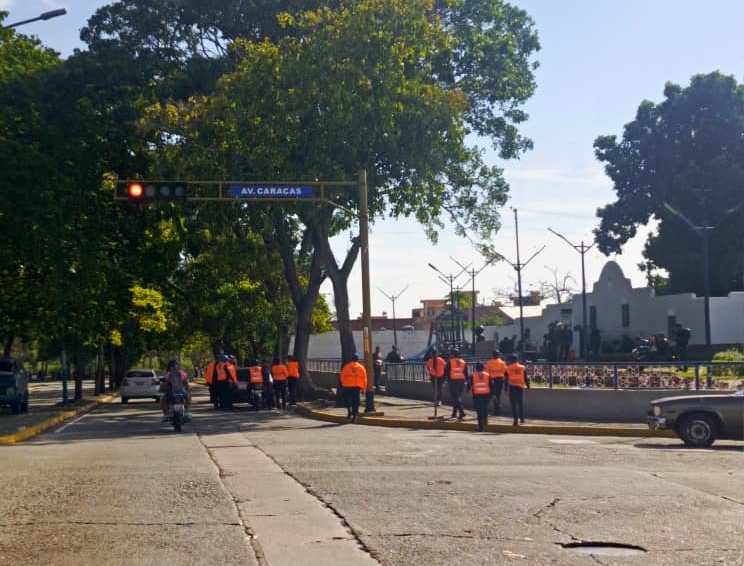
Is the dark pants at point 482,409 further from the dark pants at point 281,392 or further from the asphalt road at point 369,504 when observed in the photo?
the dark pants at point 281,392

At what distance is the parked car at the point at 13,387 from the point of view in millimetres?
34469

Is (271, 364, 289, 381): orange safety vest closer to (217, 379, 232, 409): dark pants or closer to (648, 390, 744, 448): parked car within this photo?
(217, 379, 232, 409): dark pants

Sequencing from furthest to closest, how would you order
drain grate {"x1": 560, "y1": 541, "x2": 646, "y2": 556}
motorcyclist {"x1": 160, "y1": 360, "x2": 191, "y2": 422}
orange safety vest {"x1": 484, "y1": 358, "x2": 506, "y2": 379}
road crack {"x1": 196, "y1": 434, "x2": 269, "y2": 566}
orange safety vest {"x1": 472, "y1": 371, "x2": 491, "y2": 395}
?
1. orange safety vest {"x1": 484, "y1": 358, "x2": 506, "y2": 379}
2. motorcyclist {"x1": 160, "y1": 360, "x2": 191, "y2": 422}
3. orange safety vest {"x1": 472, "y1": 371, "x2": 491, "y2": 395}
4. drain grate {"x1": 560, "y1": 541, "x2": 646, "y2": 556}
5. road crack {"x1": 196, "y1": 434, "x2": 269, "y2": 566}

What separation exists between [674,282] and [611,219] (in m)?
6.86

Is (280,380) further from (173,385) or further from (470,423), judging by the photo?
(470,423)

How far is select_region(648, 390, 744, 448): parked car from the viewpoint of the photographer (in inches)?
789

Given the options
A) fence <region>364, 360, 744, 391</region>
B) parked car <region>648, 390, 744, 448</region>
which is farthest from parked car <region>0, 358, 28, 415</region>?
parked car <region>648, 390, 744, 448</region>

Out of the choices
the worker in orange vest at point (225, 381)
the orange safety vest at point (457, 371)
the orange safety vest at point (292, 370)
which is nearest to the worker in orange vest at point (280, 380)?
the orange safety vest at point (292, 370)

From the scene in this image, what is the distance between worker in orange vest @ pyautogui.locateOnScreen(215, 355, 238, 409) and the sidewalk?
13.9 feet

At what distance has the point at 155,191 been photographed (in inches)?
986

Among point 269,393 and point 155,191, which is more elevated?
point 155,191

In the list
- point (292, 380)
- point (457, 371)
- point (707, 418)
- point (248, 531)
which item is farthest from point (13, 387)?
point (248, 531)

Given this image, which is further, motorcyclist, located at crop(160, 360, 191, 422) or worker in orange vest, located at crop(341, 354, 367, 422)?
worker in orange vest, located at crop(341, 354, 367, 422)

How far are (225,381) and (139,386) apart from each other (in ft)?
44.4
